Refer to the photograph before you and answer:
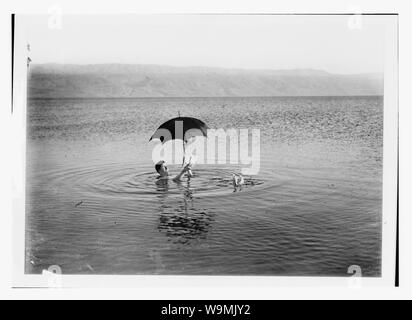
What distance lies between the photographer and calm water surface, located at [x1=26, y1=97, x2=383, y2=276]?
12047 mm

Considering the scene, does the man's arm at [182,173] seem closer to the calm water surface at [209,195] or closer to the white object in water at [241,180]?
the calm water surface at [209,195]

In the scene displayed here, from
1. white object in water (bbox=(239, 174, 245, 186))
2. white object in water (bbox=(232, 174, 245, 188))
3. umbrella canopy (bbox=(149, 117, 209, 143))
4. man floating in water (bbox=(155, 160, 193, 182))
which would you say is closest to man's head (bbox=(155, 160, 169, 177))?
man floating in water (bbox=(155, 160, 193, 182))

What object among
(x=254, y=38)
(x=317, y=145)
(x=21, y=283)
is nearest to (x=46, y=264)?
(x=21, y=283)

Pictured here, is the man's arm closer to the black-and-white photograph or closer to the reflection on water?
the black-and-white photograph

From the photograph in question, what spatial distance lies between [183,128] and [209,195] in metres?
1.79

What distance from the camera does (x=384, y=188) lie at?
1235cm

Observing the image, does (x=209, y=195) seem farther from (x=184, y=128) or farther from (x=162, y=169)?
(x=184, y=128)

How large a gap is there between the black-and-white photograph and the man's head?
1.6 inches

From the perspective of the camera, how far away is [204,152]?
575 inches

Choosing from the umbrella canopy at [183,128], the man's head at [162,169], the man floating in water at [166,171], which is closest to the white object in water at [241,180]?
the man floating in water at [166,171]
